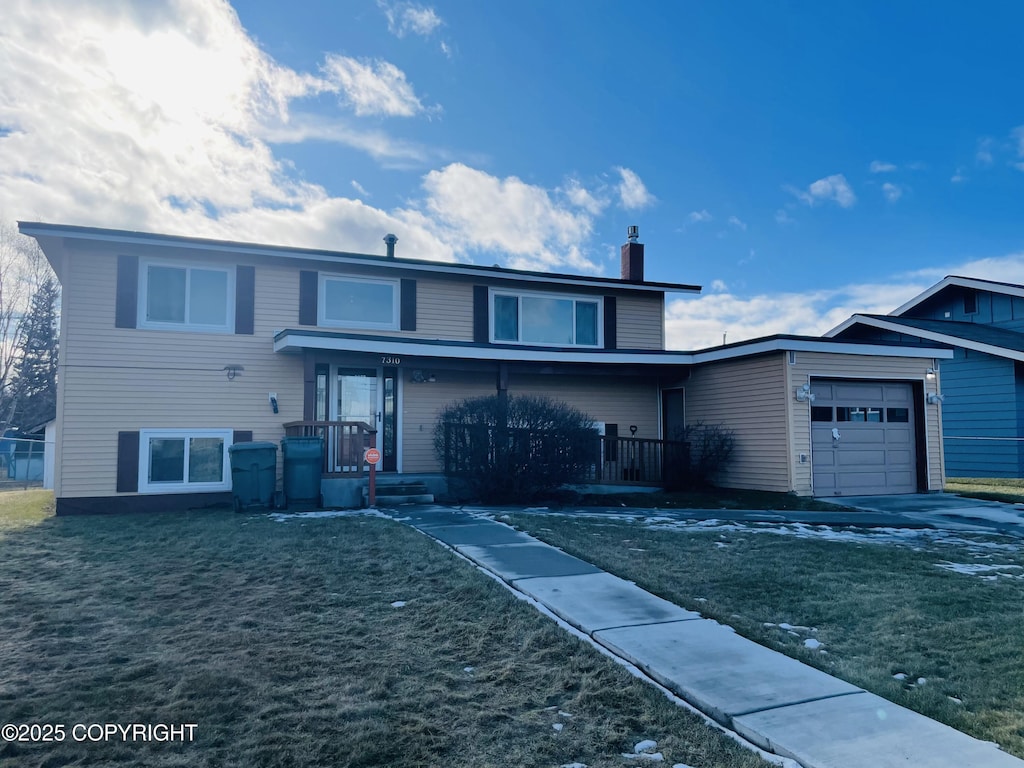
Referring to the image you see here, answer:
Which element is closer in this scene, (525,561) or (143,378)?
(525,561)

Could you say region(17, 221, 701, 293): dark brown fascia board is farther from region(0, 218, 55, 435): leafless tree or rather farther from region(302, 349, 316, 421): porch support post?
region(0, 218, 55, 435): leafless tree

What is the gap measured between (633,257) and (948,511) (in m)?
8.63

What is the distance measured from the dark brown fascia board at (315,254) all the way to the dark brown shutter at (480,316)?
415mm

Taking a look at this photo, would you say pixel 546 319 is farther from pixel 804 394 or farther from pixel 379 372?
pixel 804 394

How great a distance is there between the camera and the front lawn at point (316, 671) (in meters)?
2.92

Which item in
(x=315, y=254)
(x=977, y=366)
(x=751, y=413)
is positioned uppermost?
(x=315, y=254)

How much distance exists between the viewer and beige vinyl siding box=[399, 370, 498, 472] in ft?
43.6

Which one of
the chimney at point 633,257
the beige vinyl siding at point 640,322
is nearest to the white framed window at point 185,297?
the beige vinyl siding at point 640,322

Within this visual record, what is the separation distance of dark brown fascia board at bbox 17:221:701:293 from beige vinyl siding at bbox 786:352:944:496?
3946mm

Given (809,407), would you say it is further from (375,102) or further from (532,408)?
(375,102)

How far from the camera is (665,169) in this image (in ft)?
55.0

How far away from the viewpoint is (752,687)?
3.51 metres

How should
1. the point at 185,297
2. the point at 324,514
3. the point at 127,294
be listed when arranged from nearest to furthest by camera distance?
1. the point at 324,514
2. the point at 127,294
3. the point at 185,297

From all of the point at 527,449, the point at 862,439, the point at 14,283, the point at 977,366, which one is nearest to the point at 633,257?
the point at 862,439
